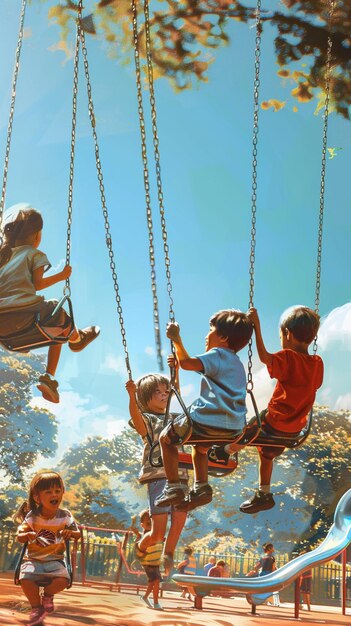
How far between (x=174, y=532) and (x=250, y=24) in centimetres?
474

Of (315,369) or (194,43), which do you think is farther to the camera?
(194,43)

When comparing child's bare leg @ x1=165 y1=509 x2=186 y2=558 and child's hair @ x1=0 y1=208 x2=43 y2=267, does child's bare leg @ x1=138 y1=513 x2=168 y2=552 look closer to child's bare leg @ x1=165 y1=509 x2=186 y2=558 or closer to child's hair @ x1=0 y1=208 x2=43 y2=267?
child's bare leg @ x1=165 y1=509 x2=186 y2=558

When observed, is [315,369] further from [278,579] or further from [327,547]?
[327,547]

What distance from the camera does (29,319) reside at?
159 inches

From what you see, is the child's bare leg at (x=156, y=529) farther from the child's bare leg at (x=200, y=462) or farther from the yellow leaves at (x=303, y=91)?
the yellow leaves at (x=303, y=91)

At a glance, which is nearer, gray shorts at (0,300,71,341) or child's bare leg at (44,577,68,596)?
child's bare leg at (44,577,68,596)

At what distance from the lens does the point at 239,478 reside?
12094 millimetres

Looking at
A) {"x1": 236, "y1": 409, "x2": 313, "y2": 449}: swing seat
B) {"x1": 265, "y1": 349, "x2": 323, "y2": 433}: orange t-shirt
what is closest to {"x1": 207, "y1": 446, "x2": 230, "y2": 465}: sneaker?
{"x1": 236, "y1": 409, "x2": 313, "y2": 449}: swing seat

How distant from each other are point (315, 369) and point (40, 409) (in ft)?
28.6

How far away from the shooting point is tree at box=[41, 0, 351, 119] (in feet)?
21.2

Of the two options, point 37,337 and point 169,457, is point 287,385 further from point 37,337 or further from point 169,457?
point 37,337

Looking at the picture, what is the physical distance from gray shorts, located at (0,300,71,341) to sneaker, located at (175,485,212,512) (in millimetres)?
1245

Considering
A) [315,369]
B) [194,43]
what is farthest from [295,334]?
[194,43]

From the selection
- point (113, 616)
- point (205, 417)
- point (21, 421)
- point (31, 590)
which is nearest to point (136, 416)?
point (205, 417)
